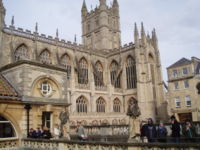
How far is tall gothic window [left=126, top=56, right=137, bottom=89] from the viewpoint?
152 feet

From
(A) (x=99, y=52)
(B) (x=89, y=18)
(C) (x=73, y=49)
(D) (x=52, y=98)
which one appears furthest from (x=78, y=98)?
(B) (x=89, y=18)

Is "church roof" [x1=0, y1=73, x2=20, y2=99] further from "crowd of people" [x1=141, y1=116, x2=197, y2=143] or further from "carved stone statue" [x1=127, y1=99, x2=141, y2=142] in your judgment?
"crowd of people" [x1=141, y1=116, x2=197, y2=143]

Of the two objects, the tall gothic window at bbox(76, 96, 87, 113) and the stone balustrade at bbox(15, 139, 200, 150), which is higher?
the tall gothic window at bbox(76, 96, 87, 113)

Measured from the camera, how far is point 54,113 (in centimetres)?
1508

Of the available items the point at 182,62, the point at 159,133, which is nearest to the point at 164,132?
the point at 159,133

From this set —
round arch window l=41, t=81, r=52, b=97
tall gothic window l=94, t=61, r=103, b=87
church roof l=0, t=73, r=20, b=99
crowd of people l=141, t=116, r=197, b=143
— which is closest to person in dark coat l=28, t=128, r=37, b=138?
church roof l=0, t=73, r=20, b=99

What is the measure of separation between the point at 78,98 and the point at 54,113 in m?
23.9

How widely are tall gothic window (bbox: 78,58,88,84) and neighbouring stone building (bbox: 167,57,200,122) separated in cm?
1581

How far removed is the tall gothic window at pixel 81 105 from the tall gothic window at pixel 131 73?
37.6ft

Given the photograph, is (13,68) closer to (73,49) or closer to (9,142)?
(9,142)

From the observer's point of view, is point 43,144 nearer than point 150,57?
Yes

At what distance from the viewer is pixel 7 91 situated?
43.9 ft

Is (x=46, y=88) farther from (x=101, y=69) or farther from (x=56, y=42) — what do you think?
(x=101, y=69)

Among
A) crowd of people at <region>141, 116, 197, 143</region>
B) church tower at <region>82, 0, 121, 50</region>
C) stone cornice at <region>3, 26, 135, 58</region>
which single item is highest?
church tower at <region>82, 0, 121, 50</region>
